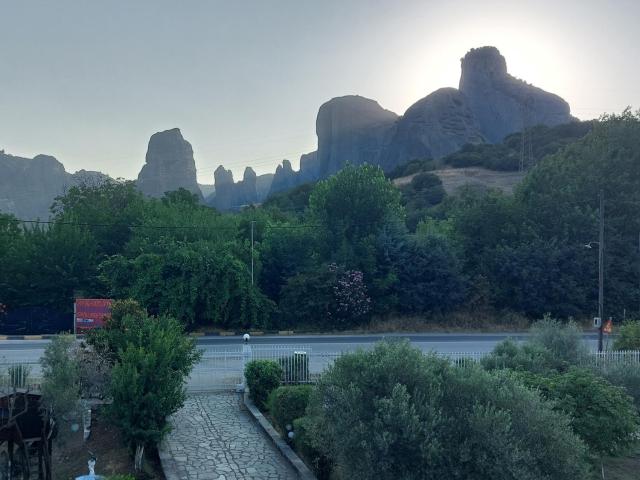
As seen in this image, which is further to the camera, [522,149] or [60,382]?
[522,149]

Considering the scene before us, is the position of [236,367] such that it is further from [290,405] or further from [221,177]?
[221,177]

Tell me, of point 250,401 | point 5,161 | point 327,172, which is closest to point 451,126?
point 327,172

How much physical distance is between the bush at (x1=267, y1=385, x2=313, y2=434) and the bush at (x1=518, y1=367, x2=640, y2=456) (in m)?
3.93

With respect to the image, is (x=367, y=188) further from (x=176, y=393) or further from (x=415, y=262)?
(x=176, y=393)

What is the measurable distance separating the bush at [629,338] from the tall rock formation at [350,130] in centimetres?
9054

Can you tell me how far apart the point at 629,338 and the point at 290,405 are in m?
12.2

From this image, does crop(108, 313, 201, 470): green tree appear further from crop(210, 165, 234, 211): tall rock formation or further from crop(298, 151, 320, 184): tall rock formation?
crop(210, 165, 234, 211): tall rock formation

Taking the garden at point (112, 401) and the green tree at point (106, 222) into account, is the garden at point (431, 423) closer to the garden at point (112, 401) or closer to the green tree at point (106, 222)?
A: the garden at point (112, 401)

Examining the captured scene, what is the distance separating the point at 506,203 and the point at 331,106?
3708 inches

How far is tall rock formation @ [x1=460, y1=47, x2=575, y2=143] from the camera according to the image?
96.4 metres

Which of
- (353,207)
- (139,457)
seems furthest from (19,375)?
(353,207)

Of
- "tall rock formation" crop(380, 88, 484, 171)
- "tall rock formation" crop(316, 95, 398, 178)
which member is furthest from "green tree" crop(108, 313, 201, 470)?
"tall rock formation" crop(316, 95, 398, 178)

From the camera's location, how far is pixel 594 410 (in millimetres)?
8875

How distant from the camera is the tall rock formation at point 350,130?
10938 cm
